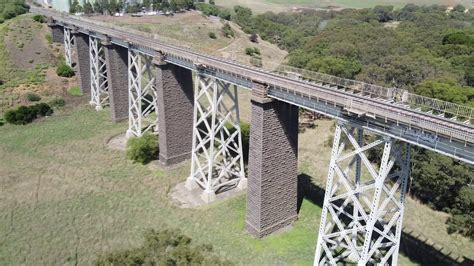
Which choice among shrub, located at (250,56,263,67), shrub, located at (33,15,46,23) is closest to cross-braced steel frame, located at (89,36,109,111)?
shrub, located at (250,56,263,67)

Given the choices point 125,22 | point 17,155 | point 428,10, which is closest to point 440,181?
point 17,155

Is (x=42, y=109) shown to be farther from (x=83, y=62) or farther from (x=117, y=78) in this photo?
(x=117, y=78)

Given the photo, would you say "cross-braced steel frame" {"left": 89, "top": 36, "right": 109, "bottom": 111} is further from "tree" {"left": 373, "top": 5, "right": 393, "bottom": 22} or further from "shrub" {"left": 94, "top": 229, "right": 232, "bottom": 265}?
"tree" {"left": 373, "top": 5, "right": 393, "bottom": 22}

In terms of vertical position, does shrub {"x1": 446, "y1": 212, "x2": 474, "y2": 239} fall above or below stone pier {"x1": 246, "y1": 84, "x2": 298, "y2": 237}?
below

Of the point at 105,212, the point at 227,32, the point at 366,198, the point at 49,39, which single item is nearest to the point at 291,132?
the point at 366,198

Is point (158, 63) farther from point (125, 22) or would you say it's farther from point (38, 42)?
point (125, 22)

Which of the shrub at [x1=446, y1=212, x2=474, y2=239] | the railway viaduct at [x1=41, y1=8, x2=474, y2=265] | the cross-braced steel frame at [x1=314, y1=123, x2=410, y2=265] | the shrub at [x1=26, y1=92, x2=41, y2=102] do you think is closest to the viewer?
the railway viaduct at [x1=41, y1=8, x2=474, y2=265]
